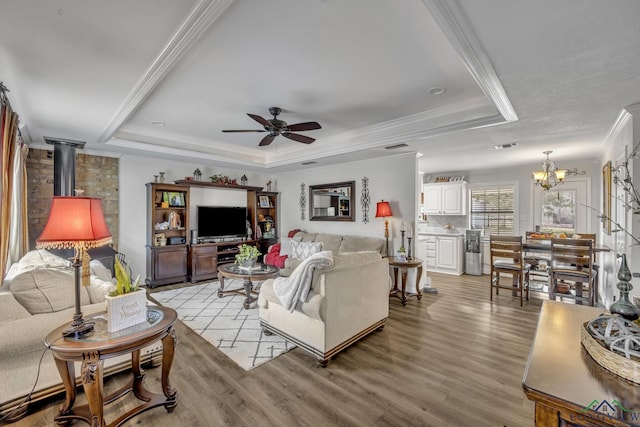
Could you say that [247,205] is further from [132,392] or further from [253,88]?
[132,392]

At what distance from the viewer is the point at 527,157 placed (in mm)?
5285

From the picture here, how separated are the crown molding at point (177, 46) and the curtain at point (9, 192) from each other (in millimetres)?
914

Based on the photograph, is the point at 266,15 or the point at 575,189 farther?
the point at 575,189

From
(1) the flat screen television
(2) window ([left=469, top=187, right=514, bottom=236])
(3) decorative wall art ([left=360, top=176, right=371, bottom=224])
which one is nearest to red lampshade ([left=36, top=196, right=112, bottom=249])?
(1) the flat screen television

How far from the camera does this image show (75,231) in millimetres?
1682

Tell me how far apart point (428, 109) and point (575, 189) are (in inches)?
173

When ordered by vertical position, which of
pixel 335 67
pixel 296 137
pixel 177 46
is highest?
pixel 335 67

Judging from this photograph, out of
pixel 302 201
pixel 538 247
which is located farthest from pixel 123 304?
pixel 538 247

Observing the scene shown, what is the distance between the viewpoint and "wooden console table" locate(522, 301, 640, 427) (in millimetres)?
790

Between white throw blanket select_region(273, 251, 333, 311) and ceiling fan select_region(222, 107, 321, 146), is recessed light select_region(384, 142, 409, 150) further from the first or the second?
white throw blanket select_region(273, 251, 333, 311)

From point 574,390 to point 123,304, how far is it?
87.4 inches

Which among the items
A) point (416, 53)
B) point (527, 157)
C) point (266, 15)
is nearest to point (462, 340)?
point (416, 53)

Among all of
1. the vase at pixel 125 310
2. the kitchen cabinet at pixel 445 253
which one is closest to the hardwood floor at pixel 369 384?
the vase at pixel 125 310

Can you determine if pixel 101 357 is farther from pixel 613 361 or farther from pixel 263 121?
pixel 263 121
